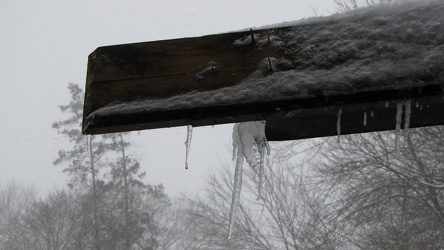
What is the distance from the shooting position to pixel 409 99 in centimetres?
123

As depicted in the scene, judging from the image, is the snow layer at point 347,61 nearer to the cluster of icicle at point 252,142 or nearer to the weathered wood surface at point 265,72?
the weathered wood surface at point 265,72

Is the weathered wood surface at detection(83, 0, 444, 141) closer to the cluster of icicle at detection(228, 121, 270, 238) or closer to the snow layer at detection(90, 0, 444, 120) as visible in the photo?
the snow layer at detection(90, 0, 444, 120)

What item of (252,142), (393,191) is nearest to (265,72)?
(252,142)

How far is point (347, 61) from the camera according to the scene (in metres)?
1.24

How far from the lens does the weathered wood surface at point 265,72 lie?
1.20 metres

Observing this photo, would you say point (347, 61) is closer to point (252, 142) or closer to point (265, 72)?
point (265, 72)

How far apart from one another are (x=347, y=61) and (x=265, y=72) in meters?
0.21

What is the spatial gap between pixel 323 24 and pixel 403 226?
33.8 feet

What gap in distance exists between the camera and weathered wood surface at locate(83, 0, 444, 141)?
120 cm

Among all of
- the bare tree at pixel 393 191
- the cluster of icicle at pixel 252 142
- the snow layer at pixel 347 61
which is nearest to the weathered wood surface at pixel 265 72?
the snow layer at pixel 347 61

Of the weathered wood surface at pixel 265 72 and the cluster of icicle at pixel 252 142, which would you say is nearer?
the weathered wood surface at pixel 265 72

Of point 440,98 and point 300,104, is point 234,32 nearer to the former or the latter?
point 300,104

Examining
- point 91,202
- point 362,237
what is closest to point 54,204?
point 91,202

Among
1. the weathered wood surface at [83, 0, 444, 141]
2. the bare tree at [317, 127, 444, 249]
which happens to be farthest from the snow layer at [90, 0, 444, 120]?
the bare tree at [317, 127, 444, 249]
